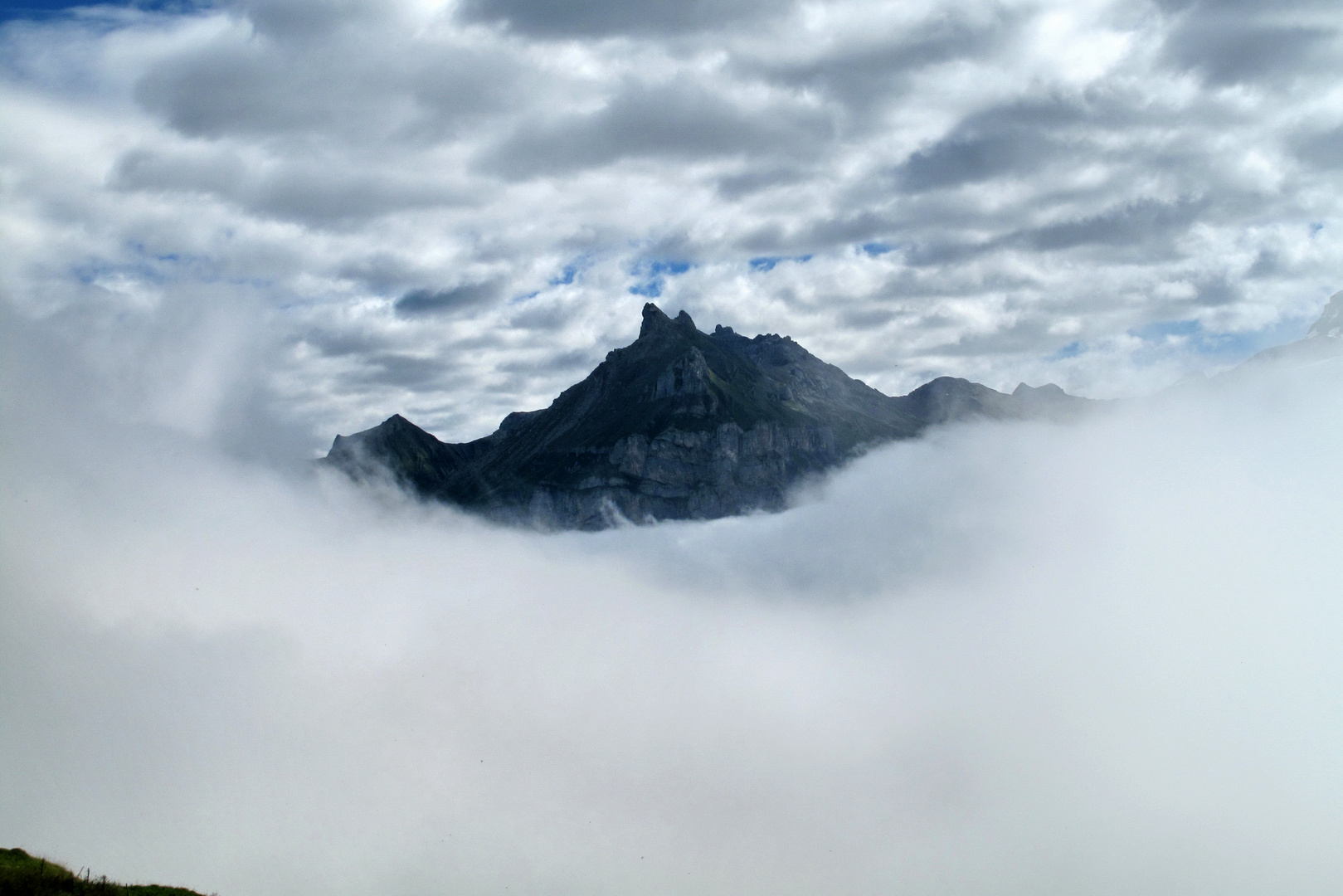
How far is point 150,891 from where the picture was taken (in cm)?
7538

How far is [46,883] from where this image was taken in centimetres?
6888

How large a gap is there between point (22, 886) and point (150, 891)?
10173mm

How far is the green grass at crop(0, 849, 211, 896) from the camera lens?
219 ft

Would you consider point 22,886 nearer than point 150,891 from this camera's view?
Yes

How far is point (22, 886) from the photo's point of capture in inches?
2638

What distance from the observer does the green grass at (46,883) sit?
219ft
